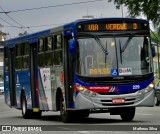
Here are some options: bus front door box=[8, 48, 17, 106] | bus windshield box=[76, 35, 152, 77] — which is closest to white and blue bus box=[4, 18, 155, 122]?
bus windshield box=[76, 35, 152, 77]

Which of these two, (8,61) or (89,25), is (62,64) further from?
(8,61)

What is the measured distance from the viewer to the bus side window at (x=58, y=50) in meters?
22.0

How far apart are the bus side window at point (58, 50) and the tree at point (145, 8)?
18445 millimetres

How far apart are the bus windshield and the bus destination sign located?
0.94 ft

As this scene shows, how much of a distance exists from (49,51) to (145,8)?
62.6ft

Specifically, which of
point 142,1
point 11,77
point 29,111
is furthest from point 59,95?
point 142,1

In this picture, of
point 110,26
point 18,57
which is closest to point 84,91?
point 110,26

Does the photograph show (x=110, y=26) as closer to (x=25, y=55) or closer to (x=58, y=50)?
(x=58, y=50)

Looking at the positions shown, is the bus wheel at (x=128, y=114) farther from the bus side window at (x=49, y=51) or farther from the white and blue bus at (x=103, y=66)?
the bus side window at (x=49, y=51)

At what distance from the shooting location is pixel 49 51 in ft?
75.9

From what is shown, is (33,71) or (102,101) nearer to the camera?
(102,101)

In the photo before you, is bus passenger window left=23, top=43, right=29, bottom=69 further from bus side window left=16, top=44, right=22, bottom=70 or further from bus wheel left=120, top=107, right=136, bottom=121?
bus wheel left=120, top=107, right=136, bottom=121

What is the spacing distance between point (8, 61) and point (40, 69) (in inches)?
198

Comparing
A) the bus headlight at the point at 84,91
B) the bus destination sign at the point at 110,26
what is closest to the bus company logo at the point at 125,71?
the bus headlight at the point at 84,91
